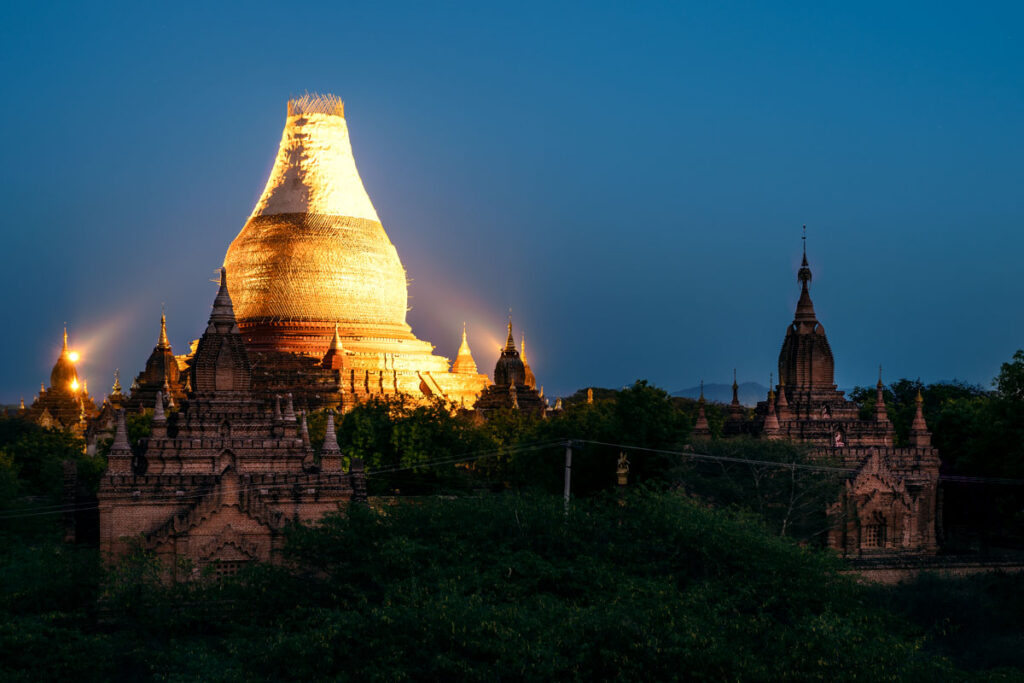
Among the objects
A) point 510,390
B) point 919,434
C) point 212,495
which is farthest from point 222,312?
point 510,390

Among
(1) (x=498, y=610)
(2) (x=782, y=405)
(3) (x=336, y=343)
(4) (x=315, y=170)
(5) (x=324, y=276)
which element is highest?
(4) (x=315, y=170)

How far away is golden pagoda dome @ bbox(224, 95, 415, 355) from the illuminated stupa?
57mm

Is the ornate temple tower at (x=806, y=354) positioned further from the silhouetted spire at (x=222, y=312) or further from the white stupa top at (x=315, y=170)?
the white stupa top at (x=315, y=170)

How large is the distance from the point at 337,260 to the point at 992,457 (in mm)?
37684

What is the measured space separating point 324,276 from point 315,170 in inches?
265

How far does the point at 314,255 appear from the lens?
226ft

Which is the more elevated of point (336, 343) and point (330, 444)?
point (336, 343)

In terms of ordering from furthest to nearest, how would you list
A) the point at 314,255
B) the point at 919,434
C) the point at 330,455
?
1. the point at 314,255
2. the point at 919,434
3. the point at 330,455

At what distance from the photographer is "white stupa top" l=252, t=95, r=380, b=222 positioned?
7075 centimetres

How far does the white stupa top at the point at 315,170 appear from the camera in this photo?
70.8 metres

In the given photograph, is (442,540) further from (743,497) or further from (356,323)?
(356,323)

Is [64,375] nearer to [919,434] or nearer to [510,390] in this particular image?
[510,390]

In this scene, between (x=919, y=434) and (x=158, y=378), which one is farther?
(x=158, y=378)

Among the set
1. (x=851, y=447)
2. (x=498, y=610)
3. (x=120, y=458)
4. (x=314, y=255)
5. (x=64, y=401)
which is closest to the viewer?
(x=498, y=610)
